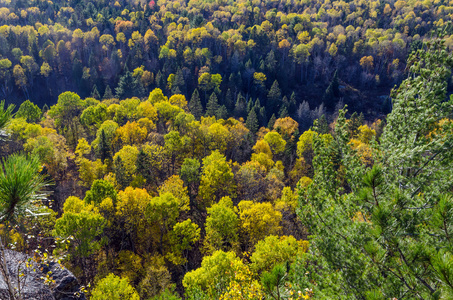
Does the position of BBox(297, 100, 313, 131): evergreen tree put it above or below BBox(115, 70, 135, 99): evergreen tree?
below

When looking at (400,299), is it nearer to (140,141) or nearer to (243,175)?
(243,175)

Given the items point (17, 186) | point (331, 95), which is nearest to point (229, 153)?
point (17, 186)

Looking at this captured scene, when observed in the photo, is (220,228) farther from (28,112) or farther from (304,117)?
(304,117)

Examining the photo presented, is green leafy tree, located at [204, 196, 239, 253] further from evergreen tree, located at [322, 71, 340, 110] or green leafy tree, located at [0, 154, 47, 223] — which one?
evergreen tree, located at [322, 71, 340, 110]

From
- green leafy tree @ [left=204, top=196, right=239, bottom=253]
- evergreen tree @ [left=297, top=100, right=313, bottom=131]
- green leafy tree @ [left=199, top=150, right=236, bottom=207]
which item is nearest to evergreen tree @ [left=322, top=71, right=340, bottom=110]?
evergreen tree @ [left=297, top=100, right=313, bottom=131]

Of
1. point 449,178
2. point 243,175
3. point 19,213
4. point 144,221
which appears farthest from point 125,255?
point 449,178

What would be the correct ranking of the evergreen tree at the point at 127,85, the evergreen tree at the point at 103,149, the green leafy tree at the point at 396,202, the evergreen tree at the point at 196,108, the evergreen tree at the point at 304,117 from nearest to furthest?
the green leafy tree at the point at 396,202 → the evergreen tree at the point at 103,149 → the evergreen tree at the point at 196,108 → the evergreen tree at the point at 127,85 → the evergreen tree at the point at 304,117

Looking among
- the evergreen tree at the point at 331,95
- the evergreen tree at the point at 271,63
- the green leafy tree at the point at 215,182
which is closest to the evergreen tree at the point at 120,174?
the green leafy tree at the point at 215,182

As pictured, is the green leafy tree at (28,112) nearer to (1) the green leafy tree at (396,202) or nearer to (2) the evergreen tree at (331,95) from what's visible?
(1) the green leafy tree at (396,202)

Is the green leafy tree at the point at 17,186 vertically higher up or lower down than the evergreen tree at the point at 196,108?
higher up
